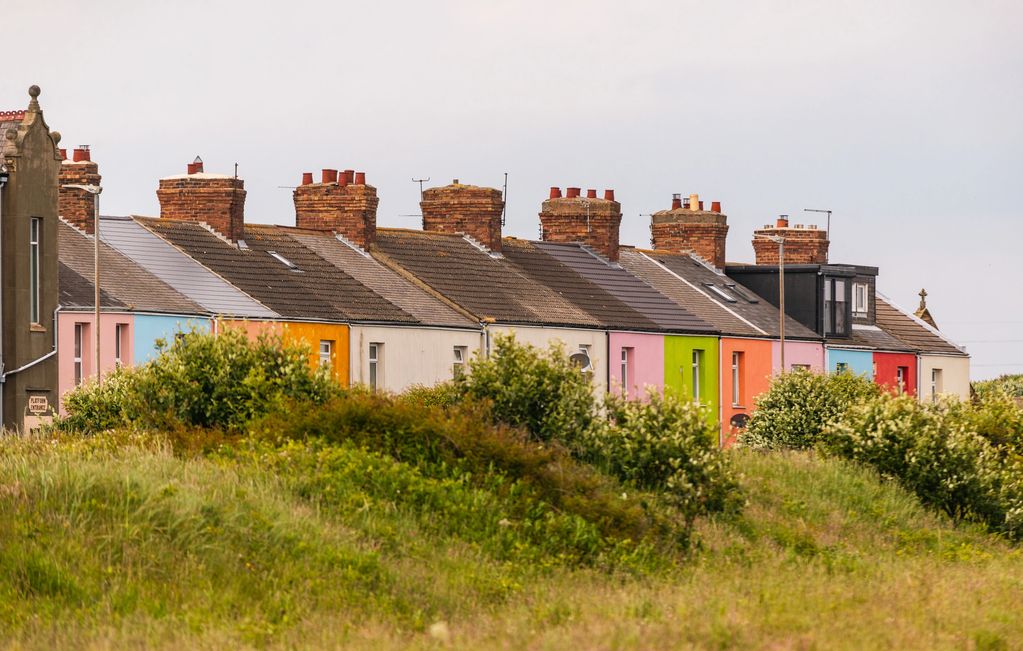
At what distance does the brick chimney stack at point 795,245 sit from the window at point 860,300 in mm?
3470

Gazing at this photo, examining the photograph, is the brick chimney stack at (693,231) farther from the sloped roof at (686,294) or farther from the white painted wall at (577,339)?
the white painted wall at (577,339)

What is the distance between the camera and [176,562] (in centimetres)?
2070

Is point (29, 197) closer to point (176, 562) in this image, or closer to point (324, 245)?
point (324, 245)

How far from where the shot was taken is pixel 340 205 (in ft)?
198

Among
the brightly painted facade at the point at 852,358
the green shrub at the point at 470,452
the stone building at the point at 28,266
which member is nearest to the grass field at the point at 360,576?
the green shrub at the point at 470,452

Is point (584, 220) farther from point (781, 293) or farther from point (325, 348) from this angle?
point (325, 348)

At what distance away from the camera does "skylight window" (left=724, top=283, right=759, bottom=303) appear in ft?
238

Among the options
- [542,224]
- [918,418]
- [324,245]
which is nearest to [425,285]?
[324,245]

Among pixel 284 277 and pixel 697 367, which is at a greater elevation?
pixel 284 277

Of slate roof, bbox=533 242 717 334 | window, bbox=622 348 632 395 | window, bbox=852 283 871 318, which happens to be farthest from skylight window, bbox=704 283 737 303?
window, bbox=622 348 632 395

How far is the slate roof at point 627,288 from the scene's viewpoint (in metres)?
64.4

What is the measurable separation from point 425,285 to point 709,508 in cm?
3016

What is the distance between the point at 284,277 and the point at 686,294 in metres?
19.2

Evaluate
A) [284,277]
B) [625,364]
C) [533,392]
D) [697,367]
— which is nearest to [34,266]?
[284,277]
